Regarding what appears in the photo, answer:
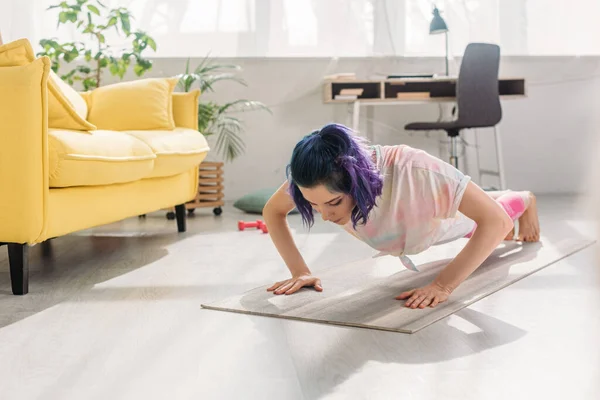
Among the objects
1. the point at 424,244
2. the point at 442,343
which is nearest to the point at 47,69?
the point at 424,244

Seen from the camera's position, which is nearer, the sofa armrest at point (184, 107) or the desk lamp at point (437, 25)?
the sofa armrest at point (184, 107)

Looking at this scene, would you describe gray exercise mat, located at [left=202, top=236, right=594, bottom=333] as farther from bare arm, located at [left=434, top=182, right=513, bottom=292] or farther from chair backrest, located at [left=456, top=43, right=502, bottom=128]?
chair backrest, located at [left=456, top=43, right=502, bottom=128]

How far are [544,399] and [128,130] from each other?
2411mm

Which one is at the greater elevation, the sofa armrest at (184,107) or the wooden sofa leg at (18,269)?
the sofa armrest at (184,107)

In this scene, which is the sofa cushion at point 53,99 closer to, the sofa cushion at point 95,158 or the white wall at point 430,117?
the sofa cushion at point 95,158

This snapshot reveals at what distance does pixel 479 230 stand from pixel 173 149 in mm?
1600

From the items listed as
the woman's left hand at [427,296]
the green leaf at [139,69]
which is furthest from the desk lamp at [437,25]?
the woman's left hand at [427,296]

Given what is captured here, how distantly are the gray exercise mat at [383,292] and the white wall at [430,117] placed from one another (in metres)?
2.50

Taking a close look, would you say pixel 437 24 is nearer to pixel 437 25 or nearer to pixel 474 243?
pixel 437 25

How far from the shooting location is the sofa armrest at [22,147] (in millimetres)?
2037

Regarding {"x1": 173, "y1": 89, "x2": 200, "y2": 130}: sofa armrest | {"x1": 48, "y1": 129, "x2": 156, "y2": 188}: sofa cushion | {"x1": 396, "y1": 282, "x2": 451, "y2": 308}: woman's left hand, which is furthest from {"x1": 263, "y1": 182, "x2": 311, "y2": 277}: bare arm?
{"x1": 173, "y1": 89, "x2": 200, "y2": 130}: sofa armrest

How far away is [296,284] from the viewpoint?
1.93m

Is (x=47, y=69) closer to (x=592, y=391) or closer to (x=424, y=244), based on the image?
(x=424, y=244)

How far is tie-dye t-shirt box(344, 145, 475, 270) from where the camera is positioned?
1738mm
